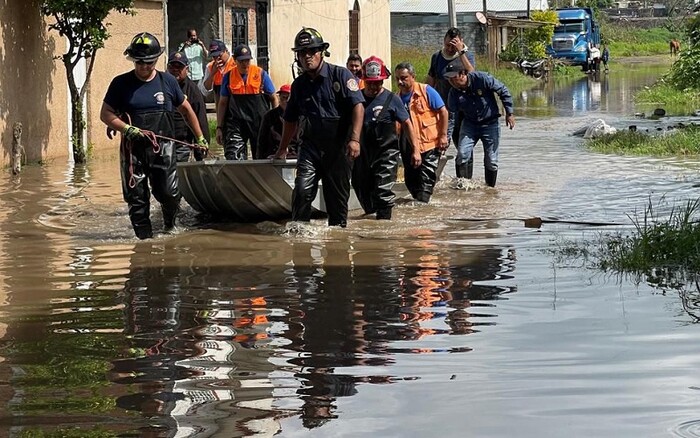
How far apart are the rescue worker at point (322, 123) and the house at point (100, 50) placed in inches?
260

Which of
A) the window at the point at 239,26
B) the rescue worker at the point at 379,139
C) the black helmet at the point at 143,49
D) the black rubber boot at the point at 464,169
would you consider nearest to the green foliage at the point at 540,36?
the window at the point at 239,26

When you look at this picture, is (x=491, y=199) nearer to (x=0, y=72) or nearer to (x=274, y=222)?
(x=274, y=222)

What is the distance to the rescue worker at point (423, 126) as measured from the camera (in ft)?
42.6

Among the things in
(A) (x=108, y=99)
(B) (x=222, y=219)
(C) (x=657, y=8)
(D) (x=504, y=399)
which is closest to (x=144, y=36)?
(A) (x=108, y=99)

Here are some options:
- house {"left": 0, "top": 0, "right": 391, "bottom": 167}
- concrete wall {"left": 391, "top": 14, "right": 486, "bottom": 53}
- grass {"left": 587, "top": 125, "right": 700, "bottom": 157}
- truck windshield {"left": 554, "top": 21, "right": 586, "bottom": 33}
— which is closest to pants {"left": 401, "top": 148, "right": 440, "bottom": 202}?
house {"left": 0, "top": 0, "right": 391, "bottom": 167}

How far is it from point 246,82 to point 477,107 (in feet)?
8.15

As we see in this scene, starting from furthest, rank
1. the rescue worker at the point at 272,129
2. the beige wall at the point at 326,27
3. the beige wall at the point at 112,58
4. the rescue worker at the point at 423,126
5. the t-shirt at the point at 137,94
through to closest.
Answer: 1. the beige wall at the point at 326,27
2. the beige wall at the point at 112,58
3. the rescue worker at the point at 423,126
4. the rescue worker at the point at 272,129
5. the t-shirt at the point at 137,94

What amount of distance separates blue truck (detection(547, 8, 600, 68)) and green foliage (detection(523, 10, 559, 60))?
752 millimetres

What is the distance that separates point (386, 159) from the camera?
39.8ft

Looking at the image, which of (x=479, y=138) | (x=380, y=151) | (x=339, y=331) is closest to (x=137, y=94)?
(x=380, y=151)

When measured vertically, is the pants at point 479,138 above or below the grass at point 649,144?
above

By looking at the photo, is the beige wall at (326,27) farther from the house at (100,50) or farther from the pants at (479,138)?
the pants at (479,138)

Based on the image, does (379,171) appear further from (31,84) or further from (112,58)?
(112,58)

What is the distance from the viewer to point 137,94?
10.8 metres
